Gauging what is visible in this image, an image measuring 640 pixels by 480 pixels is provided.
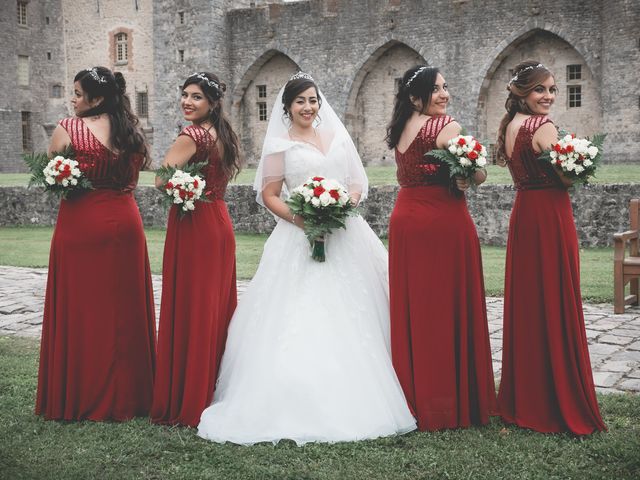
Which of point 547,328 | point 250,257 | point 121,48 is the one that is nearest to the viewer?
point 547,328

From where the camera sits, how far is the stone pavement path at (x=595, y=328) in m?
5.66

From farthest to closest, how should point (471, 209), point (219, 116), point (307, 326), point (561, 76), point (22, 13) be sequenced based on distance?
point (22, 13) < point (561, 76) < point (471, 209) < point (219, 116) < point (307, 326)

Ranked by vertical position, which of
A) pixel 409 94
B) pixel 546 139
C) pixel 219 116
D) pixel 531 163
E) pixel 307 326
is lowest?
pixel 307 326

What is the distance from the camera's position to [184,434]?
4375mm

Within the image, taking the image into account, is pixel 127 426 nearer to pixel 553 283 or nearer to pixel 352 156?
pixel 352 156

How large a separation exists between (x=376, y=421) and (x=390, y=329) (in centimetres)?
62

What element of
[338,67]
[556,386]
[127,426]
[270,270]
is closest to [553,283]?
[556,386]

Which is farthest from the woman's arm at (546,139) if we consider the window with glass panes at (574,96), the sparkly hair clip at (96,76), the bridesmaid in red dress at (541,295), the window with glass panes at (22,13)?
the window with glass panes at (22,13)

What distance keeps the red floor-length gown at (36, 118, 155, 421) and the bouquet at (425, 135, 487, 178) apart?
1.96m

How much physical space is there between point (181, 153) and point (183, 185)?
27cm

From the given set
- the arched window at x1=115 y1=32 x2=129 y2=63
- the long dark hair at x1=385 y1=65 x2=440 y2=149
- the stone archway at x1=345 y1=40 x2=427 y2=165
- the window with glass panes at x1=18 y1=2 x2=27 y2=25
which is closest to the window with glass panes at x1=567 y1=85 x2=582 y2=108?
the stone archway at x1=345 y1=40 x2=427 y2=165

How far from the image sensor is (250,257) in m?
13.1

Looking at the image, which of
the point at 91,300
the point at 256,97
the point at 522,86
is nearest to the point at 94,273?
the point at 91,300

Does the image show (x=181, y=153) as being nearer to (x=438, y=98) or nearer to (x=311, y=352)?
(x=311, y=352)
